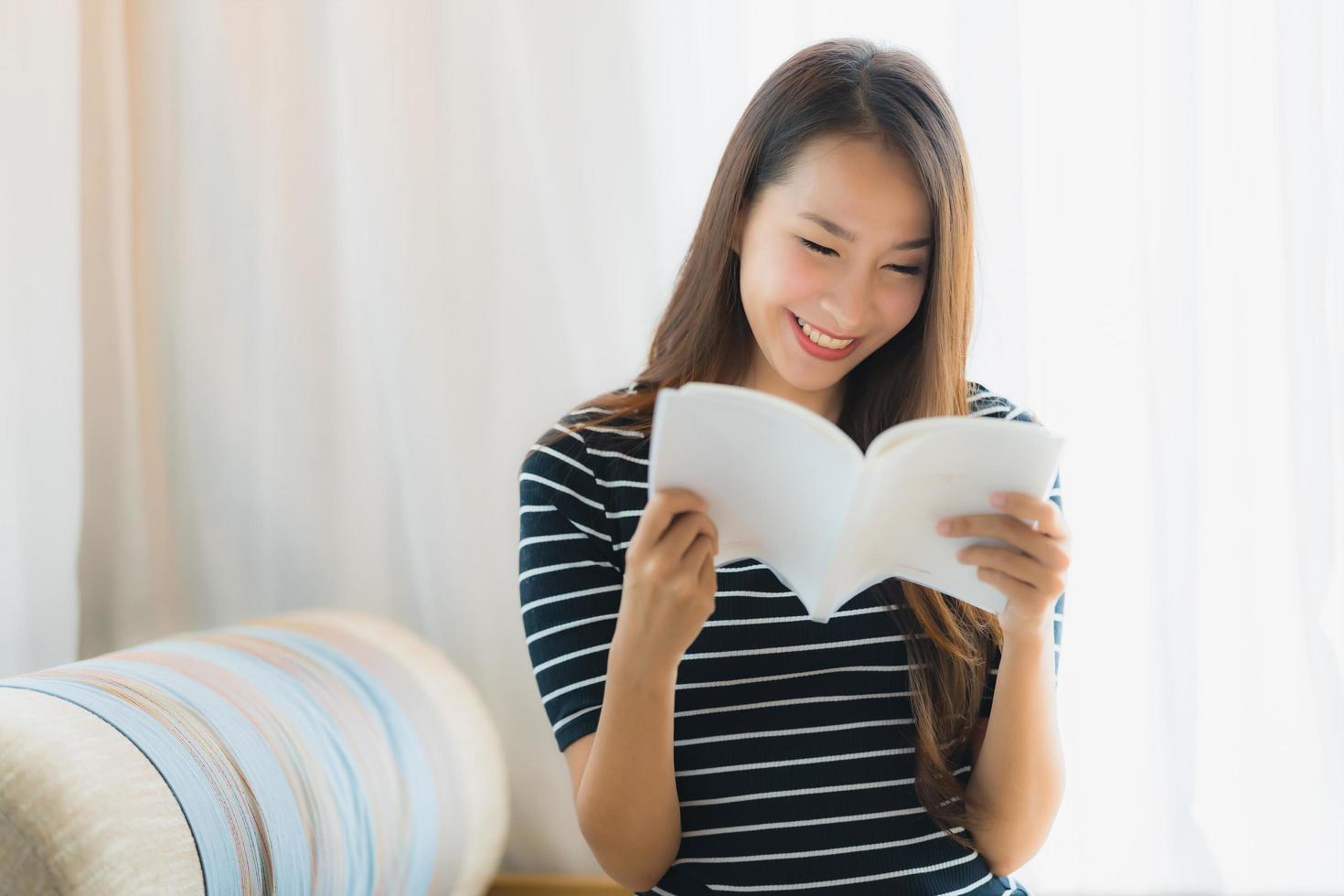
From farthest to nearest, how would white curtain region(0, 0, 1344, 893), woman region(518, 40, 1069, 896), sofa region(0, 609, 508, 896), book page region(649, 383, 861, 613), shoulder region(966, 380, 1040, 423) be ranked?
white curtain region(0, 0, 1344, 893)
shoulder region(966, 380, 1040, 423)
woman region(518, 40, 1069, 896)
sofa region(0, 609, 508, 896)
book page region(649, 383, 861, 613)

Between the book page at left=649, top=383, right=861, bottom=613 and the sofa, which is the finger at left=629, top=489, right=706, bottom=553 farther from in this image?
the sofa

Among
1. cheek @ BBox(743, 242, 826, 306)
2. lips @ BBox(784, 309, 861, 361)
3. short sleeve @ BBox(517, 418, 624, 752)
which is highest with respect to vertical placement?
cheek @ BBox(743, 242, 826, 306)

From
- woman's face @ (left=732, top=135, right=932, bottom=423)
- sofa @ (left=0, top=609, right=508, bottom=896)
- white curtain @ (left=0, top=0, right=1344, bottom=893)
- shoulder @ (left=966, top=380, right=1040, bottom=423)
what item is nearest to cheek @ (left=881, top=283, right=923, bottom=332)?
woman's face @ (left=732, top=135, right=932, bottom=423)

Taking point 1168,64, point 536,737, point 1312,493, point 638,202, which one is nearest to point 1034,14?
point 1168,64

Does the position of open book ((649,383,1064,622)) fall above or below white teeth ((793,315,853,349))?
below

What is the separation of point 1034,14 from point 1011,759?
89cm

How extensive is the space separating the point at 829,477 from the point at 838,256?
31 cm

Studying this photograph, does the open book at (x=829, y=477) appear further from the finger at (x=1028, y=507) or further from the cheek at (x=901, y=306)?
the cheek at (x=901, y=306)

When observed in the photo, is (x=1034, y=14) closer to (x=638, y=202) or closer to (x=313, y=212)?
(x=638, y=202)

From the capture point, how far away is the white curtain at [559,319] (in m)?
1.34

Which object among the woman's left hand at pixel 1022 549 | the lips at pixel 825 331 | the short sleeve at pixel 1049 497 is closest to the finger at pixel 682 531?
the woman's left hand at pixel 1022 549

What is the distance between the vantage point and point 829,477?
0.73m

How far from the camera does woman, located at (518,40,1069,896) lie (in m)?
0.96

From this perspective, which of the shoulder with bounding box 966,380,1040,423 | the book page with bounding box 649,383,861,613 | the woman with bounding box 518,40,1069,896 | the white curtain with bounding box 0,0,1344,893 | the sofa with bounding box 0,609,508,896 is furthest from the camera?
the white curtain with bounding box 0,0,1344,893
